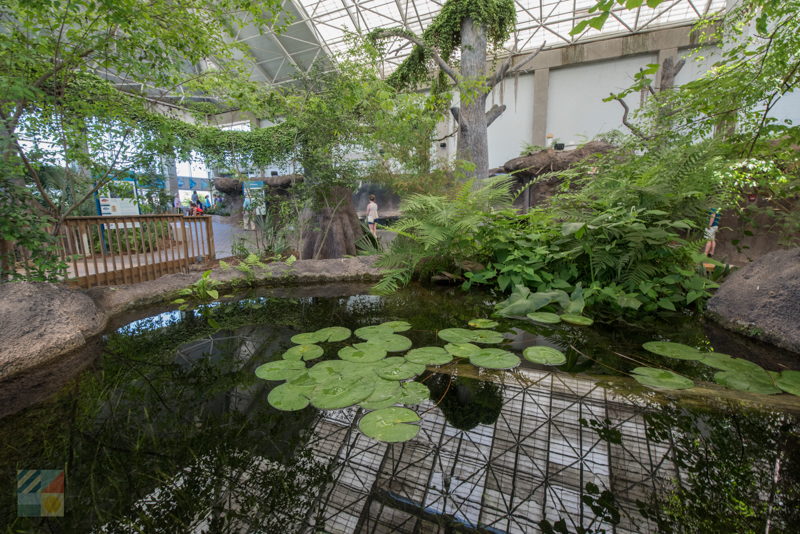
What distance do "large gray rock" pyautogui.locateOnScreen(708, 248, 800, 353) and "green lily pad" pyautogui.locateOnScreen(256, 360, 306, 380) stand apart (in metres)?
2.48

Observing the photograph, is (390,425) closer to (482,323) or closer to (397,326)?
(397,326)

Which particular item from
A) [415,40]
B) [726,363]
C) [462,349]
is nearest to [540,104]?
[415,40]

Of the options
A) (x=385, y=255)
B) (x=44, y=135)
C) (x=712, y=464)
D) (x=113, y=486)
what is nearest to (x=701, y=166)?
(x=712, y=464)

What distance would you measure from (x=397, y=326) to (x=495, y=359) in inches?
25.9

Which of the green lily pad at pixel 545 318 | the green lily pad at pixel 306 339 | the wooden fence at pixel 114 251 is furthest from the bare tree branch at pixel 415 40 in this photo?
the green lily pad at pixel 306 339

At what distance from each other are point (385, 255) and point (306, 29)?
495 inches

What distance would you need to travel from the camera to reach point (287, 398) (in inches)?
48.7


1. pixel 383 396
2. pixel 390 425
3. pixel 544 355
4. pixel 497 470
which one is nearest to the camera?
pixel 497 470

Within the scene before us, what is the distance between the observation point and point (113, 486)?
0.86m

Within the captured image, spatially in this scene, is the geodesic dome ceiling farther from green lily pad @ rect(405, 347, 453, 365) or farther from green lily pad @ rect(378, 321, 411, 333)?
green lily pad @ rect(405, 347, 453, 365)

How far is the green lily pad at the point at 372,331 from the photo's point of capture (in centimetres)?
184

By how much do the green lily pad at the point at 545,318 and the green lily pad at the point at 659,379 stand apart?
599mm

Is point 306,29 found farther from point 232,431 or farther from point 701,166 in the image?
point 232,431

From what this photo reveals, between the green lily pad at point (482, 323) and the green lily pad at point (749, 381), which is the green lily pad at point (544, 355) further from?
the green lily pad at point (749, 381)
